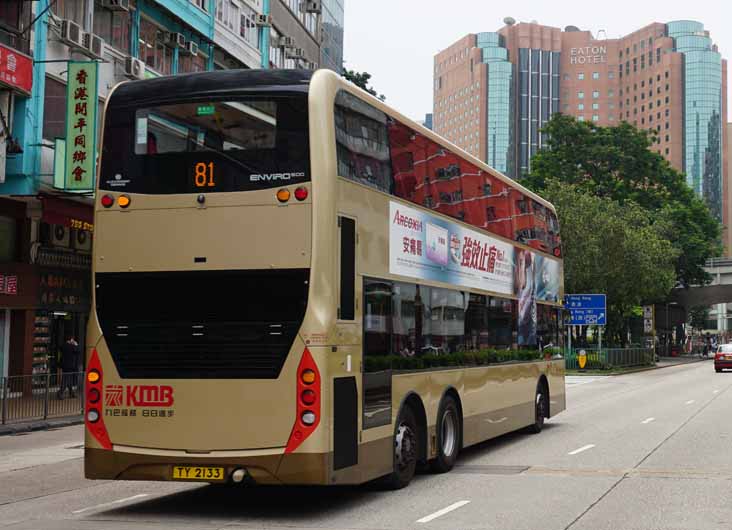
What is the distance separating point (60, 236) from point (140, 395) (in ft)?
65.7

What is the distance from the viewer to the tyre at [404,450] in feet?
37.7

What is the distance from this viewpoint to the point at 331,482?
974 cm

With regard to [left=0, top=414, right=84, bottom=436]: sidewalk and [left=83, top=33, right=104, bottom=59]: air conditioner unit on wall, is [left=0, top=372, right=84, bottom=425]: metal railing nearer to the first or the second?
[left=0, top=414, right=84, bottom=436]: sidewalk

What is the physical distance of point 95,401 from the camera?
33.8ft

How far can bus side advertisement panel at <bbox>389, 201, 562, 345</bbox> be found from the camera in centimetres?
1187

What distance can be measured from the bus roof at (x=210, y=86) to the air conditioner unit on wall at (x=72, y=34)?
17003mm

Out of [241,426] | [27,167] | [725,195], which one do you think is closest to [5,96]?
[27,167]

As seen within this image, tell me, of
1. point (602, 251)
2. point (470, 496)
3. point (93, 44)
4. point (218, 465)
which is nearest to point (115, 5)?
point (93, 44)

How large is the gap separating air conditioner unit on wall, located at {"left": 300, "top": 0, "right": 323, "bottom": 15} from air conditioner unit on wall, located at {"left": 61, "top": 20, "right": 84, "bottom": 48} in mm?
24536

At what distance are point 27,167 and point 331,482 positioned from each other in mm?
17639

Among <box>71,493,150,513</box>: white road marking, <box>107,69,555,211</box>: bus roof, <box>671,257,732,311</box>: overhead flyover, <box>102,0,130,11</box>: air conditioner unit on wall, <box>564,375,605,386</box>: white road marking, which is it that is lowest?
<box>564,375,605,386</box>: white road marking

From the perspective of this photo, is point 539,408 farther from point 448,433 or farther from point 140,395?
point 140,395

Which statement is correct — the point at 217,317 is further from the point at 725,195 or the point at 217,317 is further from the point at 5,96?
the point at 725,195

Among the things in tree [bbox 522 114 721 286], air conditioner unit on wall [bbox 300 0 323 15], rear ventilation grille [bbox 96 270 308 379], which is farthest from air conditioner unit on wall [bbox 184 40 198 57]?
tree [bbox 522 114 721 286]
